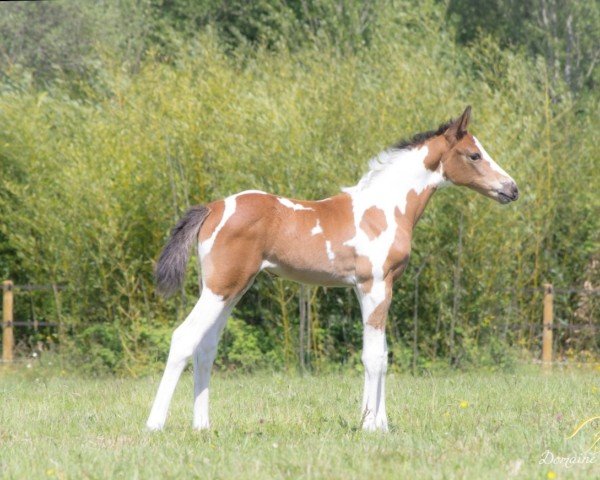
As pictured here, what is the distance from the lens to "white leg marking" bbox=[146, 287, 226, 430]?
6.09 metres

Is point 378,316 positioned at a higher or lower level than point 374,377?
higher

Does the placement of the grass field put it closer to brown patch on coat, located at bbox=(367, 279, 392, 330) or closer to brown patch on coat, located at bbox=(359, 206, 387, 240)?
brown patch on coat, located at bbox=(367, 279, 392, 330)

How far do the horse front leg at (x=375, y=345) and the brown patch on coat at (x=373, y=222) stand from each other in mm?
339

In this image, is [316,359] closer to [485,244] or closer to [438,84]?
[485,244]

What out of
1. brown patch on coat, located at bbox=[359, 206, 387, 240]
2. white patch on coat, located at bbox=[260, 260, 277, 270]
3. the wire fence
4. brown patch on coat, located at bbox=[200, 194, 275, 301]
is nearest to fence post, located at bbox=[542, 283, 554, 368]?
the wire fence

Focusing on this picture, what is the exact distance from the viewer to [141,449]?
5309mm

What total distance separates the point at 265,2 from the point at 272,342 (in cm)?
1232

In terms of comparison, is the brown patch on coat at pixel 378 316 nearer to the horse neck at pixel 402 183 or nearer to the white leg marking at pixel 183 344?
the horse neck at pixel 402 183

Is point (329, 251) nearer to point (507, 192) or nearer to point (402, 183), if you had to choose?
point (402, 183)

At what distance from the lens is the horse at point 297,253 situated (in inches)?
244

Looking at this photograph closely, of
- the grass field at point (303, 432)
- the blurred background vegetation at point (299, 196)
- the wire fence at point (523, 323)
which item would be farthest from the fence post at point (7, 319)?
the grass field at point (303, 432)

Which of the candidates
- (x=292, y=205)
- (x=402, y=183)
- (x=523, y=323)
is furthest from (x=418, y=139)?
(x=523, y=323)

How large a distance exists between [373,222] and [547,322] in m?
6.58

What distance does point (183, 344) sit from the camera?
6.12 meters
